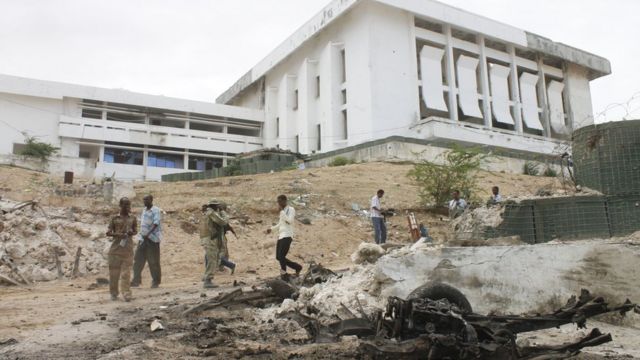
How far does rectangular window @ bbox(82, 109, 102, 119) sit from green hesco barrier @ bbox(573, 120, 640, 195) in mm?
36748

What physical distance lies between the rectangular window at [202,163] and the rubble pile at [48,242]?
28114mm

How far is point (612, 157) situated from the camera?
6.30 metres

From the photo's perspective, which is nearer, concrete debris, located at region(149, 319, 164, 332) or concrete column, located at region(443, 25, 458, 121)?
concrete debris, located at region(149, 319, 164, 332)

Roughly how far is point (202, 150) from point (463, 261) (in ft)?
118

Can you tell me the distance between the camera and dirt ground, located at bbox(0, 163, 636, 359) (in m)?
4.48

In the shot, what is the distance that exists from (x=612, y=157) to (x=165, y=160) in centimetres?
3605

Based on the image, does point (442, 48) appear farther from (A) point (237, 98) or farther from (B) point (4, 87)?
(B) point (4, 87)

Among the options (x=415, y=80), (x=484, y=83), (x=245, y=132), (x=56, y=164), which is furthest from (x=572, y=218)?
(x=245, y=132)

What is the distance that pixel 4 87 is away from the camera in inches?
1355

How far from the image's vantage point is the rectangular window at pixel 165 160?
1515 inches

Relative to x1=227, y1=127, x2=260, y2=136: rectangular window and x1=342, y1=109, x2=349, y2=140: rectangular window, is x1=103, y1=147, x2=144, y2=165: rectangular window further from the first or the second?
x1=342, y1=109, x2=349, y2=140: rectangular window

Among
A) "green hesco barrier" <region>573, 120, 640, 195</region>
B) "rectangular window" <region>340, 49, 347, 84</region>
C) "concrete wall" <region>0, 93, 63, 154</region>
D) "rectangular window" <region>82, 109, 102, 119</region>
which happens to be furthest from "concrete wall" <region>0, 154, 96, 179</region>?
"green hesco barrier" <region>573, 120, 640, 195</region>

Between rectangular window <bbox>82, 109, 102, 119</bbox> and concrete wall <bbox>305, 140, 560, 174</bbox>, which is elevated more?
rectangular window <bbox>82, 109, 102, 119</bbox>

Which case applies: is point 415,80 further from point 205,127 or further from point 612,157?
point 612,157
